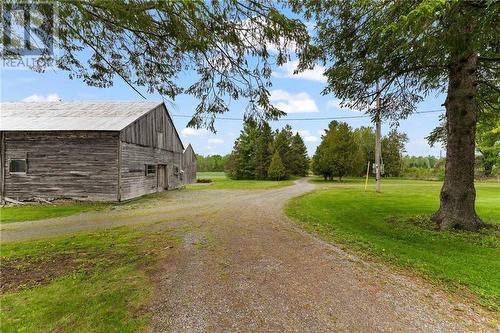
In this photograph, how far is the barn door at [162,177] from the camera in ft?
67.2

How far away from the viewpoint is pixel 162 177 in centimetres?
2109

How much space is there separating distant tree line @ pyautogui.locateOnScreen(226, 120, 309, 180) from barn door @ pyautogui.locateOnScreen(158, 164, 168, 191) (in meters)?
21.5

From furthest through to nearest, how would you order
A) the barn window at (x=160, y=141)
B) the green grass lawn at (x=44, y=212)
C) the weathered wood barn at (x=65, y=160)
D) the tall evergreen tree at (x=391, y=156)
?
the tall evergreen tree at (x=391, y=156) < the barn window at (x=160, y=141) < the weathered wood barn at (x=65, y=160) < the green grass lawn at (x=44, y=212)

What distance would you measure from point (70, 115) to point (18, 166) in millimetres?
3902

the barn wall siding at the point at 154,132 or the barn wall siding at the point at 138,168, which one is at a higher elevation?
the barn wall siding at the point at 154,132

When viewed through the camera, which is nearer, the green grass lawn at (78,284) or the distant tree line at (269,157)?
the green grass lawn at (78,284)

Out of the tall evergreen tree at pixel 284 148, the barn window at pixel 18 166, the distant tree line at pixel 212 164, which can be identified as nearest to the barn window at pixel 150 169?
the barn window at pixel 18 166

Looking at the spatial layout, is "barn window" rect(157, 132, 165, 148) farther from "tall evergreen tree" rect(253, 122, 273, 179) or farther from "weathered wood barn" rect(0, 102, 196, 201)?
"tall evergreen tree" rect(253, 122, 273, 179)

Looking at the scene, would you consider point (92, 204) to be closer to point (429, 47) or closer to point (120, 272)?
point (120, 272)

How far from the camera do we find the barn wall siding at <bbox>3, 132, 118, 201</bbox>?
14609 mm

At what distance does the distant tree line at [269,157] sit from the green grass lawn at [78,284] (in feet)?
115

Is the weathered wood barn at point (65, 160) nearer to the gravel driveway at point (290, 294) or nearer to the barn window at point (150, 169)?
the barn window at point (150, 169)

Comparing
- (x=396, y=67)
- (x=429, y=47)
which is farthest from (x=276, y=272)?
(x=396, y=67)

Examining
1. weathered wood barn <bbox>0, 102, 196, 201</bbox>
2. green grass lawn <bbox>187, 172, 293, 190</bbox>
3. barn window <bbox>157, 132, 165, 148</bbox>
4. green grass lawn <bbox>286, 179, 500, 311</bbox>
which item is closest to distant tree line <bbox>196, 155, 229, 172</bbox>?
green grass lawn <bbox>187, 172, 293, 190</bbox>
